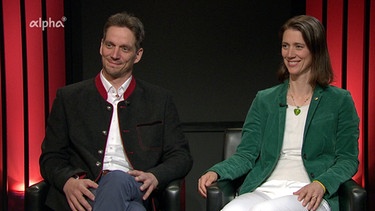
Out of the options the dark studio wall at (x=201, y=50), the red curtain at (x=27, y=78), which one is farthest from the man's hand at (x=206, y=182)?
the red curtain at (x=27, y=78)

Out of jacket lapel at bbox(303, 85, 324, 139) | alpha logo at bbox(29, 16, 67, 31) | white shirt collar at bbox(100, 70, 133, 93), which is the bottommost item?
jacket lapel at bbox(303, 85, 324, 139)

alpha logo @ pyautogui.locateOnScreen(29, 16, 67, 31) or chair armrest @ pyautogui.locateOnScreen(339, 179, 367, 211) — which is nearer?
chair armrest @ pyautogui.locateOnScreen(339, 179, 367, 211)

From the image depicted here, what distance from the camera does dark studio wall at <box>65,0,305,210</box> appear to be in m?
4.32

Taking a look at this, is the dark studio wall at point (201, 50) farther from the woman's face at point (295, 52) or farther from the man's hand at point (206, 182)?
the man's hand at point (206, 182)

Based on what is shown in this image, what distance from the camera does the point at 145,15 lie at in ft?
14.2

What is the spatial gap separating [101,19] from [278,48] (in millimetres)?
1286

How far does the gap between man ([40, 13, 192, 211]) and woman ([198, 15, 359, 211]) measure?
0.30 meters

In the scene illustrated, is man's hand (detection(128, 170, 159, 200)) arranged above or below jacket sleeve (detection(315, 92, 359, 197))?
below

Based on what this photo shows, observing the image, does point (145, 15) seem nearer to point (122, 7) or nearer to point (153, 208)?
point (122, 7)

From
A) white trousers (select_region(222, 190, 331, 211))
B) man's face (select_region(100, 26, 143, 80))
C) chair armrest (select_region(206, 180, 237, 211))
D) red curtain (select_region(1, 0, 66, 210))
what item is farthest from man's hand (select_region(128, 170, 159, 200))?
red curtain (select_region(1, 0, 66, 210))

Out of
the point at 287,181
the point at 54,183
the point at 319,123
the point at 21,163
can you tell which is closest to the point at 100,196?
the point at 54,183

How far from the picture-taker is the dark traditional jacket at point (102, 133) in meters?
2.97

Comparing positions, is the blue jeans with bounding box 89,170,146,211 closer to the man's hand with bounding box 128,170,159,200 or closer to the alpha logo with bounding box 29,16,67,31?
the man's hand with bounding box 128,170,159,200

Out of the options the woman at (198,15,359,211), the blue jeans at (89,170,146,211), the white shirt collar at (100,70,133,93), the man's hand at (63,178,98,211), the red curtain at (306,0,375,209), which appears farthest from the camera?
the red curtain at (306,0,375,209)
